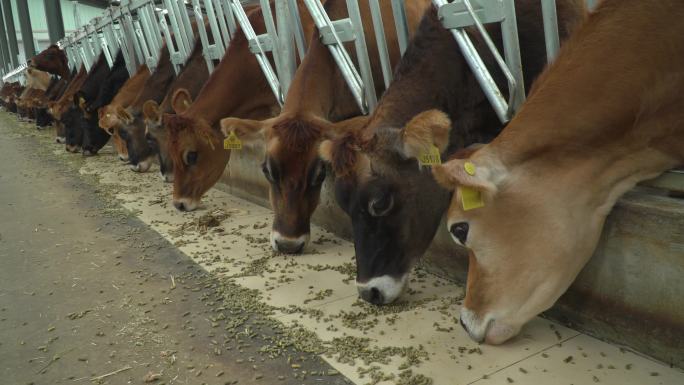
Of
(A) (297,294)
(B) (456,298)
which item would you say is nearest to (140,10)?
(A) (297,294)

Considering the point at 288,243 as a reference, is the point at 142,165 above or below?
above

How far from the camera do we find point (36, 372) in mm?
2396

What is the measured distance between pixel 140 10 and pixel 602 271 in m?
7.04

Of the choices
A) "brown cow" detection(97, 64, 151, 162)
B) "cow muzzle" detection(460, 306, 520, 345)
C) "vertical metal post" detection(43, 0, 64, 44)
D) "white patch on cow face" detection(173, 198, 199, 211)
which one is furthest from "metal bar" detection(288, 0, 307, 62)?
"vertical metal post" detection(43, 0, 64, 44)

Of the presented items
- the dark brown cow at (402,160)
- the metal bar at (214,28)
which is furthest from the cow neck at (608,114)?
the metal bar at (214,28)

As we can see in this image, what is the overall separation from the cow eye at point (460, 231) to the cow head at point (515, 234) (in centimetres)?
1

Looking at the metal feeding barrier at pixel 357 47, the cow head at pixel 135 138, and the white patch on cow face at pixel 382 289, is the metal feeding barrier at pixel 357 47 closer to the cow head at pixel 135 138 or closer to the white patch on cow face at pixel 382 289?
the white patch on cow face at pixel 382 289

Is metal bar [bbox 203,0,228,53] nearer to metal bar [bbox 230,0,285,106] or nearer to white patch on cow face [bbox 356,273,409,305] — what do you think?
metal bar [bbox 230,0,285,106]

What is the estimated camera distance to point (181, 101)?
17.6 feet

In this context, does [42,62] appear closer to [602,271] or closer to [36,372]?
[36,372]

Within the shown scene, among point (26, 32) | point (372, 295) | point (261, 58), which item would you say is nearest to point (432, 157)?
point (372, 295)

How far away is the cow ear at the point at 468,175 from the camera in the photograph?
2008mm

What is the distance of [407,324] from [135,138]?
5.63 metres

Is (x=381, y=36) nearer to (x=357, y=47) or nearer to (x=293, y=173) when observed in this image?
(x=357, y=47)
